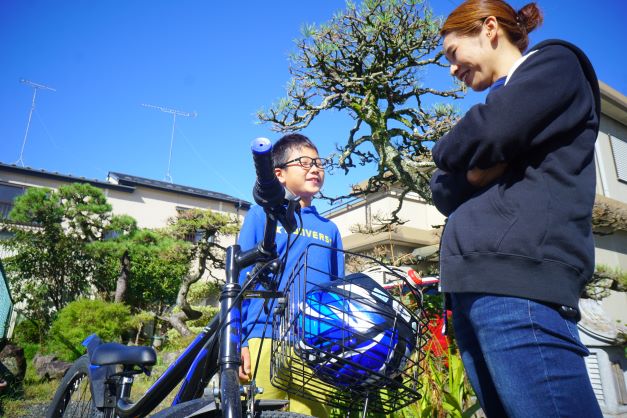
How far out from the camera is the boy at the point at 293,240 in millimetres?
1631

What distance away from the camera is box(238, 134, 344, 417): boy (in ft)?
5.35

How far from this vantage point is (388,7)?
16.0ft

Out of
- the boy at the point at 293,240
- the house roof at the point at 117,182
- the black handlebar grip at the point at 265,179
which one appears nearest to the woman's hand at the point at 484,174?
the black handlebar grip at the point at 265,179

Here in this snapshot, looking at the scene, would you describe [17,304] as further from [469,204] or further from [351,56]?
[469,204]

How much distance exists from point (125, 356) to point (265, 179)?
1.21 meters

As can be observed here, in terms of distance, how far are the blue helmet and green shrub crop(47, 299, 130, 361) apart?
313 inches

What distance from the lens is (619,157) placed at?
25.6 feet

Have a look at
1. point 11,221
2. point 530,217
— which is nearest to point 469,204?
point 530,217

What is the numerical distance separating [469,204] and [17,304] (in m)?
13.5

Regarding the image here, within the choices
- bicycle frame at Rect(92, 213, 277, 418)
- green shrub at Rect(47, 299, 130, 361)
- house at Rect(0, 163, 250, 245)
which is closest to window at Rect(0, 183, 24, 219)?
house at Rect(0, 163, 250, 245)

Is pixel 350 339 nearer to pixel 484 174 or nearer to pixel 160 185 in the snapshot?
pixel 484 174

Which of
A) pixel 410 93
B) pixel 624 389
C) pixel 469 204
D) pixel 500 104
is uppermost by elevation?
pixel 410 93

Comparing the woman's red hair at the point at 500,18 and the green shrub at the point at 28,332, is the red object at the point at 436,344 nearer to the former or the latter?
the woman's red hair at the point at 500,18

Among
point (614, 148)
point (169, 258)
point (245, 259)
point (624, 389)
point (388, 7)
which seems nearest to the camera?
point (245, 259)
